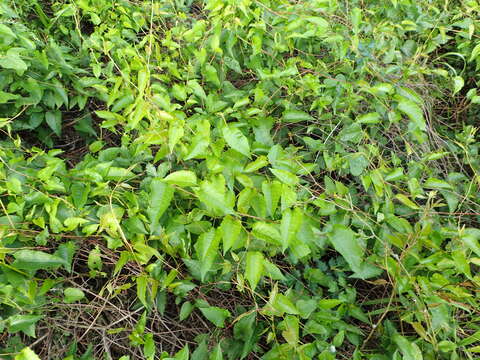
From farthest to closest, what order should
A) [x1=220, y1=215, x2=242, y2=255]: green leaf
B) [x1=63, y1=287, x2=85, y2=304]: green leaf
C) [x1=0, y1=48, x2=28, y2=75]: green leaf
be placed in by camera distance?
[x1=0, y1=48, x2=28, y2=75]: green leaf → [x1=63, y1=287, x2=85, y2=304]: green leaf → [x1=220, y1=215, x2=242, y2=255]: green leaf

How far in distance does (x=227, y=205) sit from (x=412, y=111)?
3.33 ft

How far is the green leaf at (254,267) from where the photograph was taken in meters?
1.07

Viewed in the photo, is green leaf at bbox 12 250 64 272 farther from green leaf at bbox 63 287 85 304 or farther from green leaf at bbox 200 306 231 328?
green leaf at bbox 200 306 231 328

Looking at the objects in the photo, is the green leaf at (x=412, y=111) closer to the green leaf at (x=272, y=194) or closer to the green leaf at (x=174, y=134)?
the green leaf at (x=272, y=194)

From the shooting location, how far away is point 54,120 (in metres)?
1.61

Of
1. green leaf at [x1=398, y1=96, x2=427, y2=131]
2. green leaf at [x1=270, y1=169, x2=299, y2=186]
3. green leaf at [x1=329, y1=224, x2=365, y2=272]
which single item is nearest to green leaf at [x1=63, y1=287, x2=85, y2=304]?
green leaf at [x1=270, y1=169, x2=299, y2=186]

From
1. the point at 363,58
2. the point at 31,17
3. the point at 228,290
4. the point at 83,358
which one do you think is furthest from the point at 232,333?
the point at 31,17

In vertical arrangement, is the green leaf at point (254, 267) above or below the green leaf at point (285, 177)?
below

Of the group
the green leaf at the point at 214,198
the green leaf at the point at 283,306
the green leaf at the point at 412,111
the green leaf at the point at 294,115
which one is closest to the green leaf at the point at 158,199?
the green leaf at the point at 214,198

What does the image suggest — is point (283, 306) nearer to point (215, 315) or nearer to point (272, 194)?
point (215, 315)

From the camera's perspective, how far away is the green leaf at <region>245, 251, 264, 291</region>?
1068 millimetres

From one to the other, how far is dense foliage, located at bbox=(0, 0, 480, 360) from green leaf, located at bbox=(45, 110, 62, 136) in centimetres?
4

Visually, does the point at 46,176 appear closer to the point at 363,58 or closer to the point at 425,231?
the point at 425,231

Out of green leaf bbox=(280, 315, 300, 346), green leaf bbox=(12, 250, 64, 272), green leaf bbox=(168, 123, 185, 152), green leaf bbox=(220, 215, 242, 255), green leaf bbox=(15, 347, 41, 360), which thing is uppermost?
green leaf bbox=(168, 123, 185, 152)
